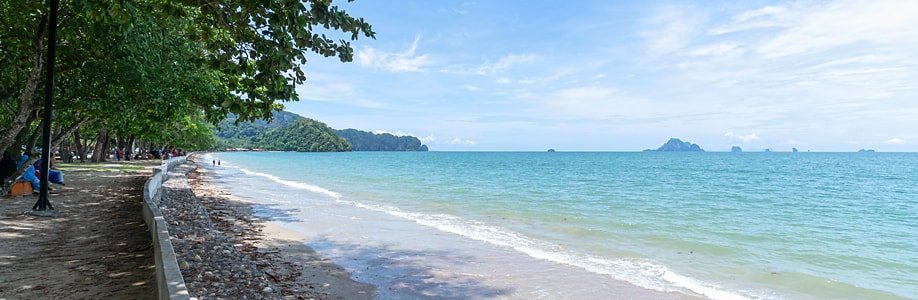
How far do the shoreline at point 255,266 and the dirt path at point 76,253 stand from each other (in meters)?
0.57

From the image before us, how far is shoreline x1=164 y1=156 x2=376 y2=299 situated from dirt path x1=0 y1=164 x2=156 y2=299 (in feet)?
1.85

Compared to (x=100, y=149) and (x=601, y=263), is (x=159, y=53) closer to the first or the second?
(x=601, y=263)

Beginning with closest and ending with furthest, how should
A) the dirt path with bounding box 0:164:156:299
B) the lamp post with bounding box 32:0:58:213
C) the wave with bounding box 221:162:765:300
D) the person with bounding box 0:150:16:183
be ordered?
1. the dirt path with bounding box 0:164:156:299
2. the wave with bounding box 221:162:765:300
3. the lamp post with bounding box 32:0:58:213
4. the person with bounding box 0:150:16:183

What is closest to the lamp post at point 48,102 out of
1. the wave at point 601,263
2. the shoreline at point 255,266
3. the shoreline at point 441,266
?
the shoreline at point 255,266

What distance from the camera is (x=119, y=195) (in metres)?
14.7

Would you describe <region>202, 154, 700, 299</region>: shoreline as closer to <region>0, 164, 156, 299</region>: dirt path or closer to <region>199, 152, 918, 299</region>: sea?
<region>199, 152, 918, 299</region>: sea

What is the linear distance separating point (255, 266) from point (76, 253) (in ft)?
7.49

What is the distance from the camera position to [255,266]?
7777 millimetres

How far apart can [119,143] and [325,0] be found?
51311 millimetres

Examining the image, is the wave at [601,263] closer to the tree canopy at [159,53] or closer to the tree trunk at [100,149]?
the tree canopy at [159,53]

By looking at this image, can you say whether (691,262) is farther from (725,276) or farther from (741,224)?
(741,224)

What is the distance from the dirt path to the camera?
544cm

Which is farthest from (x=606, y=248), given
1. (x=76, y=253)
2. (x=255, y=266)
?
(x=76, y=253)

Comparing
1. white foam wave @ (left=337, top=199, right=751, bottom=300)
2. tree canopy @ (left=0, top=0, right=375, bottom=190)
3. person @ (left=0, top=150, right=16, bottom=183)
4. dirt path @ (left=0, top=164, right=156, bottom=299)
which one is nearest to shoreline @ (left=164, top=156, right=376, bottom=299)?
dirt path @ (left=0, top=164, right=156, bottom=299)
